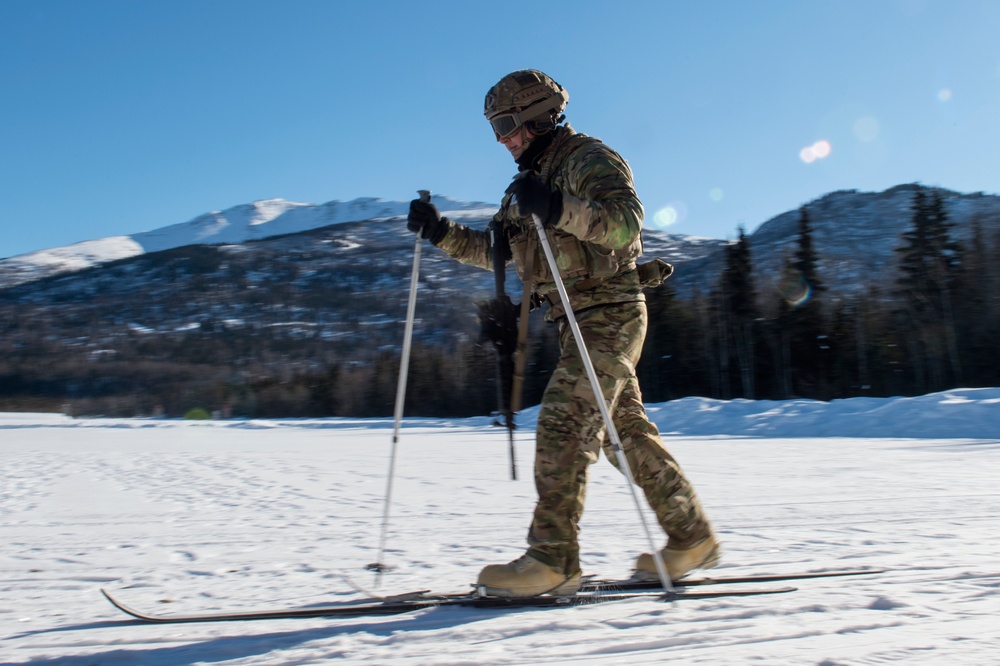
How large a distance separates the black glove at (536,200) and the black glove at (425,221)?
59cm

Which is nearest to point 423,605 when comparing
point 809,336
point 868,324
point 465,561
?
point 465,561

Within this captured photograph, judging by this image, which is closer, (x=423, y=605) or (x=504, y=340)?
(x=423, y=605)

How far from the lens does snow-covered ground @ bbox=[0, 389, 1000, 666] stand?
6.79ft

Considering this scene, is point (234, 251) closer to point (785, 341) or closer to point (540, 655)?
point (785, 341)

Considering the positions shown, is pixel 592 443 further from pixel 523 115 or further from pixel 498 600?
pixel 523 115

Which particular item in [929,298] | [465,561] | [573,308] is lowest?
[465,561]

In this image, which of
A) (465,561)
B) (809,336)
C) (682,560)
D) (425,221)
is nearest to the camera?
(682,560)

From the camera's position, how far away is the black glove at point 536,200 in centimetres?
243

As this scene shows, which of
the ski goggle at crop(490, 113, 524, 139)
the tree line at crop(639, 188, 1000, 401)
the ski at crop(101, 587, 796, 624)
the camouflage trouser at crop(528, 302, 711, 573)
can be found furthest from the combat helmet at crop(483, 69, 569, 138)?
the tree line at crop(639, 188, 1000, 401)

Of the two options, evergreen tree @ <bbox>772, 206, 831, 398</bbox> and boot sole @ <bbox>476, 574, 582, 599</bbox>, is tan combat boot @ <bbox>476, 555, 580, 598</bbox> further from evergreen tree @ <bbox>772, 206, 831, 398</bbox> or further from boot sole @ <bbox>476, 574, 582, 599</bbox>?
evergreen tree @ <bbox>772, 206, 831, 398</bbox>

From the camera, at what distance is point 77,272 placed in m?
173

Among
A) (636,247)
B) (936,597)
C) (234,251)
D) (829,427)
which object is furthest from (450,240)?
(234,251)

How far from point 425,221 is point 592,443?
1135 mm

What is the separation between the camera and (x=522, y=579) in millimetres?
2516
